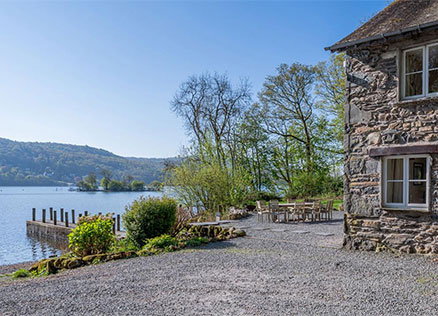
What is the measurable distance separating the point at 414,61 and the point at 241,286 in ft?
21.6

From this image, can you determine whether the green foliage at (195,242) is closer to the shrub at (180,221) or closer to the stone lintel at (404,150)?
the shrub at (180,221)

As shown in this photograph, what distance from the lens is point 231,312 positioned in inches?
194

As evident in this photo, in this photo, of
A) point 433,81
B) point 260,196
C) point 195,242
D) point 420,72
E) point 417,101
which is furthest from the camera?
point 260,196

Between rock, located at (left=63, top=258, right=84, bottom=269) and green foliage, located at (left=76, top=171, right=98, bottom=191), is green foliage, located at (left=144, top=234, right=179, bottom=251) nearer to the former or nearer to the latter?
rock, located at (left=63, top=258, right=84, bottom=269)

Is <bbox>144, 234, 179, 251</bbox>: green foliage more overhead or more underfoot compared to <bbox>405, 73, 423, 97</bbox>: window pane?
more underfoot

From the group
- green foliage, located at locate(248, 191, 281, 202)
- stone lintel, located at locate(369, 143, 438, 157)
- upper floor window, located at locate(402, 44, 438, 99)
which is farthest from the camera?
green foliage, located at locate(248, 191, 281, 202)

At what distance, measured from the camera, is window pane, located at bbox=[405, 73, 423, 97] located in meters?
8.74

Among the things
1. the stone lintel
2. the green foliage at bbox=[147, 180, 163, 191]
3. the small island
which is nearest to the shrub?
the stone lintel

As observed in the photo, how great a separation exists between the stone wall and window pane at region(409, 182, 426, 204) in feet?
0.84

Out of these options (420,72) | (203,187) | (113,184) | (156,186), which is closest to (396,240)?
(420,72)

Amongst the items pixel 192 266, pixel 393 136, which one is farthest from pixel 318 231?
pixel 192 266

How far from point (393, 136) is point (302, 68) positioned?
2170 centimetres

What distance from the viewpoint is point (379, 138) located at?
902cm

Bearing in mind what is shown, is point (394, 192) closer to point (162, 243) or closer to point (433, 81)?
point (433, 81)
